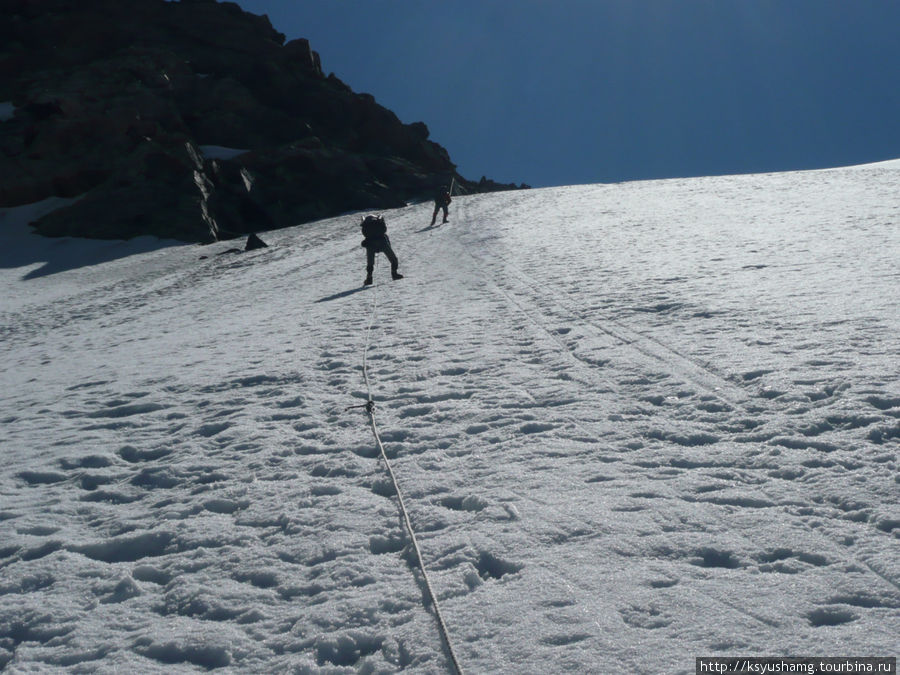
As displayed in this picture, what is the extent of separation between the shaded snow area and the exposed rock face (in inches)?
1080

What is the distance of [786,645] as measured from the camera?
2982mm

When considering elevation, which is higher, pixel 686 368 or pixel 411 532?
pixel 686 368

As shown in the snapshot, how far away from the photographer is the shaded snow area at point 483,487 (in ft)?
10.9

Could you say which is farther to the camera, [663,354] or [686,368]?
[663,354]

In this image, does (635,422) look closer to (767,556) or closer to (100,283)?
(767,556)

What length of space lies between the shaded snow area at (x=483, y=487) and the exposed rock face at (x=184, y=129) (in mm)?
27425

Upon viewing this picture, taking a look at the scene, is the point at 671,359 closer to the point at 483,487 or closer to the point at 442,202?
the point at 483,487

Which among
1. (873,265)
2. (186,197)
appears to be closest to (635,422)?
(873,265)

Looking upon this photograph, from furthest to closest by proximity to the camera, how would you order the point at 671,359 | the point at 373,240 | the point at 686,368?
the point at 373,240 < the point at 671,359 < the point at 686,368

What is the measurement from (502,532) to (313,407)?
3.52 meters

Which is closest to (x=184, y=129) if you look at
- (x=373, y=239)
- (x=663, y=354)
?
(x=373, y=239)

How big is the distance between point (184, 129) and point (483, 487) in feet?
163

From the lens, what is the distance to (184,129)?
47750mm

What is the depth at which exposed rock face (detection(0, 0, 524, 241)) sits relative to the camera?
36.9 metres
